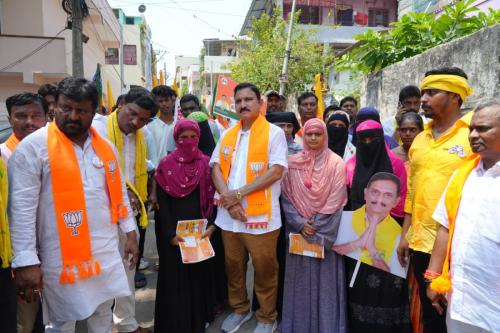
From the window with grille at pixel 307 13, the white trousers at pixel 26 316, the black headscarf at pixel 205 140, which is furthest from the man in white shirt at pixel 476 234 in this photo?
the window with grille at pixel 307 13

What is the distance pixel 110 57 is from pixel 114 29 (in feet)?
6.06

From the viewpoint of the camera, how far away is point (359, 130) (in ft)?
9.36

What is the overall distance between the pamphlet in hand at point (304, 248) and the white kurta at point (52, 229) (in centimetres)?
122

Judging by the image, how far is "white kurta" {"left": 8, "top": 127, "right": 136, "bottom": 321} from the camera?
79.7 inches

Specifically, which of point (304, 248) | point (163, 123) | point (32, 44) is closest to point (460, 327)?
point (304, 248)

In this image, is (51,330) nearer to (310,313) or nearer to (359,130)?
(310,313)

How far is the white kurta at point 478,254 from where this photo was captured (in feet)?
6.01

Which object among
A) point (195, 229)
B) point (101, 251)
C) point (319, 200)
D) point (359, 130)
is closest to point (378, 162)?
point (359, 130)

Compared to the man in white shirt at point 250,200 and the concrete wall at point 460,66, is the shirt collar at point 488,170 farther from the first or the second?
the concrete wall at point 460,66

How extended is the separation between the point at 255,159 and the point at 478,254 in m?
1.62

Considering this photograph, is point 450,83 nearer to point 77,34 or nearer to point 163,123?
point 163,123

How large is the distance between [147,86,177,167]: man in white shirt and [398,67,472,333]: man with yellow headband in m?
2.80

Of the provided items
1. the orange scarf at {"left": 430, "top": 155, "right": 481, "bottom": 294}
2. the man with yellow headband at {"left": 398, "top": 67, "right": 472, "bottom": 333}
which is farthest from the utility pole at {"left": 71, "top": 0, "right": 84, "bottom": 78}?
the orange scarf at {"left": 430, "top": 155, "right": 481, "bottom": 294}

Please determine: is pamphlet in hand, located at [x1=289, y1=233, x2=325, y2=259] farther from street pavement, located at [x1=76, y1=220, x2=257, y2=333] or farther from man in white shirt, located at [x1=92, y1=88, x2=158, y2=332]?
man in white shirt, located at [x1=92, y1=88, x2=158, y2=332]
